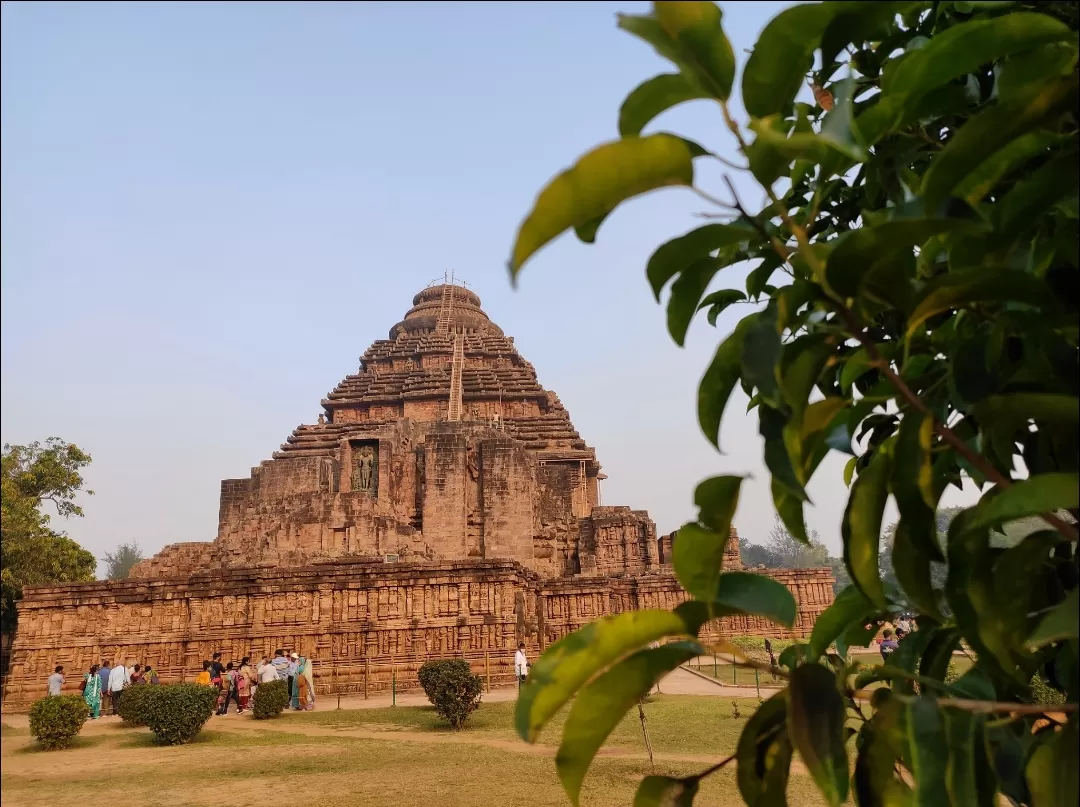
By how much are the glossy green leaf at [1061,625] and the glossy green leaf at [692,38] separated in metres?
0.75

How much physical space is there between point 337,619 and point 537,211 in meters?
16.2

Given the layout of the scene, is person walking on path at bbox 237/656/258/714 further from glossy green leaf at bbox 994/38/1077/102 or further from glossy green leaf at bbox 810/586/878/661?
glossy green leaf at bbox 994/38/1077/102

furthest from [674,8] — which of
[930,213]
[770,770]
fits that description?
[770,770]

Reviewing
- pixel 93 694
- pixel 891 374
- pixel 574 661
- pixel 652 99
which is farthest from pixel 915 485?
pixel 93 694

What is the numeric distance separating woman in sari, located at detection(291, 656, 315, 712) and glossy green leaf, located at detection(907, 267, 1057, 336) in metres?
14.5

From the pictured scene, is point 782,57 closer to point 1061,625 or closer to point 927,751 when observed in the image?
point 1061,625

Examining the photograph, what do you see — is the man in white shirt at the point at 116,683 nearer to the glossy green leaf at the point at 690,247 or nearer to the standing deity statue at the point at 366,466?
the standing deity statue at the point at 366,466

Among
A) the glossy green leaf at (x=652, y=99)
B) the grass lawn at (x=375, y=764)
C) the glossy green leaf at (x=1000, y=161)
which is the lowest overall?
the grass lawn at (x=375, y=764)

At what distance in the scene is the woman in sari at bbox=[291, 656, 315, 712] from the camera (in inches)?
543

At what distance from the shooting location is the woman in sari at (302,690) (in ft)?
45.2

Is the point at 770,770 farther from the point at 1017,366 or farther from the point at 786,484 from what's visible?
the point at 1017,366

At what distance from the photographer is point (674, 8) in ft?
3.13

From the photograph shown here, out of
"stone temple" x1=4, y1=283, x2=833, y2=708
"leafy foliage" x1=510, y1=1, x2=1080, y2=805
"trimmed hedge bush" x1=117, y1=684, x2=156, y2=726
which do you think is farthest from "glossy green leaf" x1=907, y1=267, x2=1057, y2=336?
"stone temple" x1=4, y1=283, x2=833, y2=708

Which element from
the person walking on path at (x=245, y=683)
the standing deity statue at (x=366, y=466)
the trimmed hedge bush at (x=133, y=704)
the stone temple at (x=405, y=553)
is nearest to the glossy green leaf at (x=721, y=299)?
the trimmed hedge bush at (x=133, y=704)
